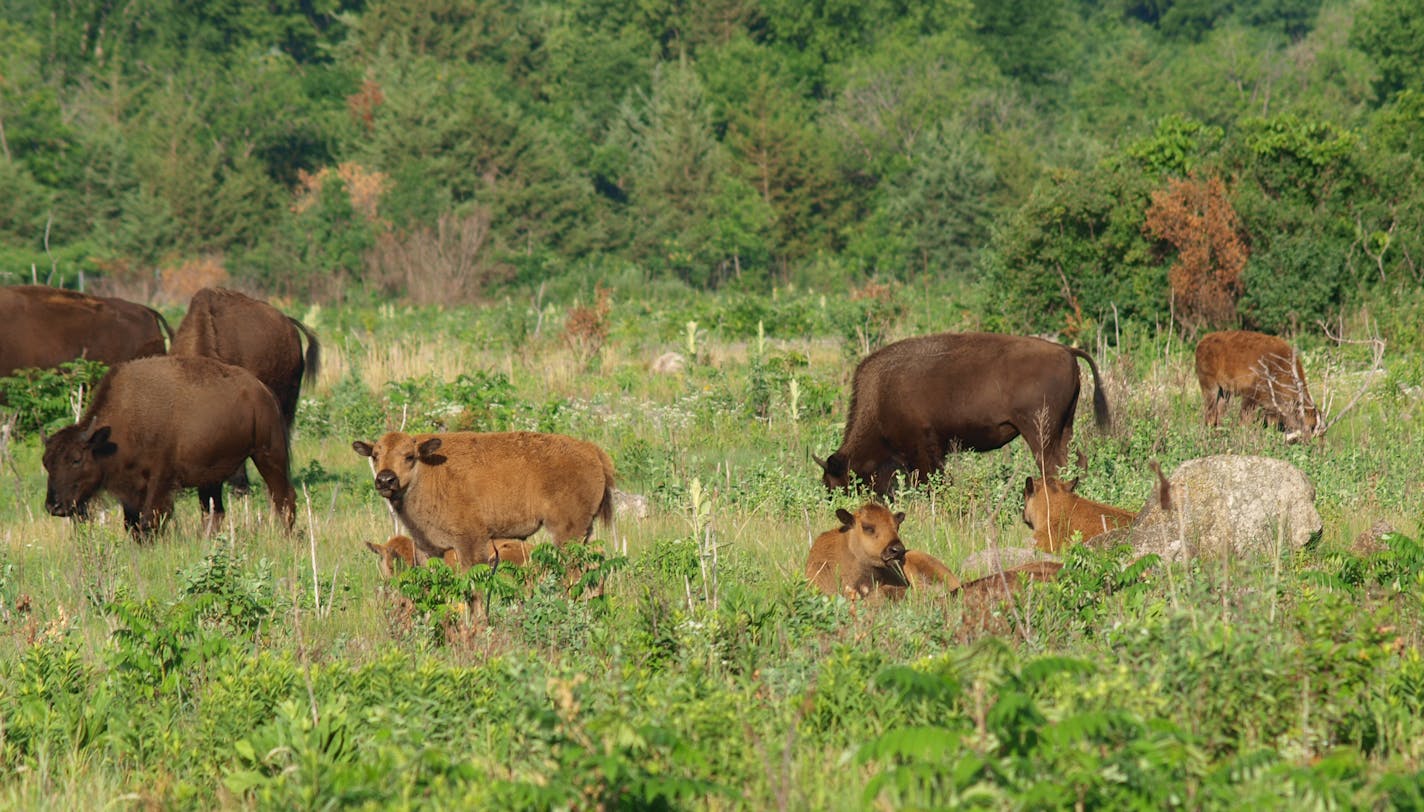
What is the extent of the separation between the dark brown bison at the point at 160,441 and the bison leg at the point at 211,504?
0.15ft

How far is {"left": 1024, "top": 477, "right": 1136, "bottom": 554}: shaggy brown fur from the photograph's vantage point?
946 centimetres

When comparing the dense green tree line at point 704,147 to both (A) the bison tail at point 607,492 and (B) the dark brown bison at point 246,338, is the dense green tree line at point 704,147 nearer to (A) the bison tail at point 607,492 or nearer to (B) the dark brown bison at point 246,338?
(B) the dark brown bison at point 246,338

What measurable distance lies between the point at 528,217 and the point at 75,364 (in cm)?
4098

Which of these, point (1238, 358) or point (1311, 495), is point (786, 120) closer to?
point (1238, 358)

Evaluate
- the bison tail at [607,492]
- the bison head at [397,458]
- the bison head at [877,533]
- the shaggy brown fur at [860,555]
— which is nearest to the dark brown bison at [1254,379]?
the shaggy brown fur at [860,555]

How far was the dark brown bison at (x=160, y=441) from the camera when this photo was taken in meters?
11.2

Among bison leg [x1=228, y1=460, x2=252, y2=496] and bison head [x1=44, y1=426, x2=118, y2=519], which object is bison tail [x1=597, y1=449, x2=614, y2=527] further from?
Answer: bison leg [x1=228, y1=460, x2=252, y2=496]

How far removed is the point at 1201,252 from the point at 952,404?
10.1 meters

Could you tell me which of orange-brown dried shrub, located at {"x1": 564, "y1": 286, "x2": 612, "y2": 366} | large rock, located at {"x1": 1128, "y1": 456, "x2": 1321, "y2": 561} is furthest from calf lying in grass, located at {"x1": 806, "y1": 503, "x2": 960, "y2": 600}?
orange-brown dried shrub, located at {"x1": 564, "y1": 286, "x2": 612, "y2": 366}

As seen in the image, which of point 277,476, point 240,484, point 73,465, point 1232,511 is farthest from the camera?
point 240,484

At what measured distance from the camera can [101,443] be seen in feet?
36.8

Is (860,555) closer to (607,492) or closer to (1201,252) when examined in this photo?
(607,492)

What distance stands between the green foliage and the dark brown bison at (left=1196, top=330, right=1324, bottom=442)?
1101 cm

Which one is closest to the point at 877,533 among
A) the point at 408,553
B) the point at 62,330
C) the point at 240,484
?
the point at 408,553
